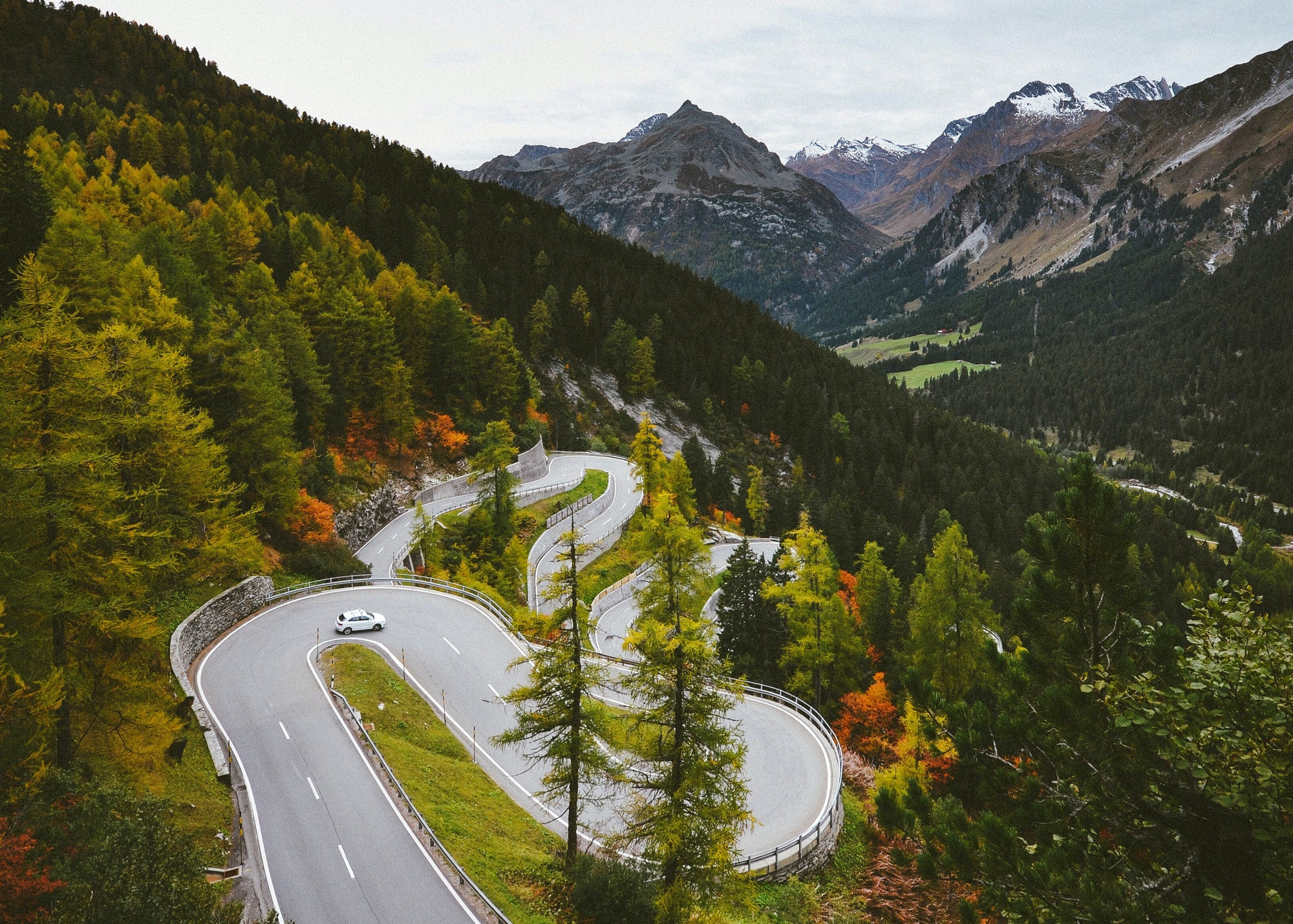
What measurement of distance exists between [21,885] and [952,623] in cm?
3339

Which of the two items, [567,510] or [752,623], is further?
[567,510]

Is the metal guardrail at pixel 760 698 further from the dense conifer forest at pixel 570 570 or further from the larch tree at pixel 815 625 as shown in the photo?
the larch tree at pixel 815 625

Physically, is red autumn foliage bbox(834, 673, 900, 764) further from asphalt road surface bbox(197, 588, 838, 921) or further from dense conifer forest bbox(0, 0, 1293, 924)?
asphalt road surface bbox(197, 588, 838, 921)

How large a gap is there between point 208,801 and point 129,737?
3.03 m

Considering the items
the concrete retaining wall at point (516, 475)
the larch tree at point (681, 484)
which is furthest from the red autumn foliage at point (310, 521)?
the larch tree at point (681, 484)

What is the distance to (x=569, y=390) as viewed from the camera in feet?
304

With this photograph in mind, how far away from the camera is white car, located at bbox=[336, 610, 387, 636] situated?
1236 inches

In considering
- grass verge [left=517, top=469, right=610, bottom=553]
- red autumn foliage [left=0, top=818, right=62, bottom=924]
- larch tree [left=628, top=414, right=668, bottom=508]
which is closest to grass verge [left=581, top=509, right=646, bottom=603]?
larch tree [left=628, top=414, right=668, bottom=508]

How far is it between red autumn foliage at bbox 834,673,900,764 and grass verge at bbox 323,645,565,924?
18.8 m

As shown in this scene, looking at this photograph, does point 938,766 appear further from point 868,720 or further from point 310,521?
point 310,521

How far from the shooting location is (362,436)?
52.9 m

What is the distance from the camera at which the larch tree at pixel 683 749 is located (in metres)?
15.3

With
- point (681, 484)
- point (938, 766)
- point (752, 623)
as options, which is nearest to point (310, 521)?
point (752, 623)

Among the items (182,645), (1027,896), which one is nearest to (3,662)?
(182,645)
